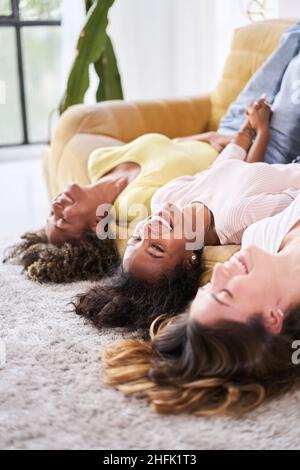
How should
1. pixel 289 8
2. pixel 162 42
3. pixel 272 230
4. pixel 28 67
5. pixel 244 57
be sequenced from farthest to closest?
pixel 28 67 → pixel 162 42 → pixel 289 8 → pixel 244 57 → pixel 272 230

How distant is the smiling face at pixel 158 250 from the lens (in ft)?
5.55

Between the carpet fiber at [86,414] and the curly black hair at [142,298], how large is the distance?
1.9 inches

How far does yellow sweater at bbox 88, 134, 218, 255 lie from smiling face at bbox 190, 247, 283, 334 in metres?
0.79

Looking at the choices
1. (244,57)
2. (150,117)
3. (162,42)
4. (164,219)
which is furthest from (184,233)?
(162,42)

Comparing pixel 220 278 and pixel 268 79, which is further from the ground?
pixel 268 79

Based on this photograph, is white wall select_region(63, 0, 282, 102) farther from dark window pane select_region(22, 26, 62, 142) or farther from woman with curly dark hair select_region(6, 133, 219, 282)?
woman with curly dark hair select_region(6, 133, 219, 282)

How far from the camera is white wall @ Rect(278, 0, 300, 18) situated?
3316 mm

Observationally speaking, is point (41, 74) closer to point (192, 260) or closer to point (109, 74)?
point (109, 74)

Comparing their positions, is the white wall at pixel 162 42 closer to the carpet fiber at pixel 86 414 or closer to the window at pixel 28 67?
the window at pixel 28 67

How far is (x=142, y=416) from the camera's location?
1276 mm

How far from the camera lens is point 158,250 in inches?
66.9

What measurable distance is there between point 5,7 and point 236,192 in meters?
3.56

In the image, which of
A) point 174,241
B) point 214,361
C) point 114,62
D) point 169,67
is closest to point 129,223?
point 174,241
